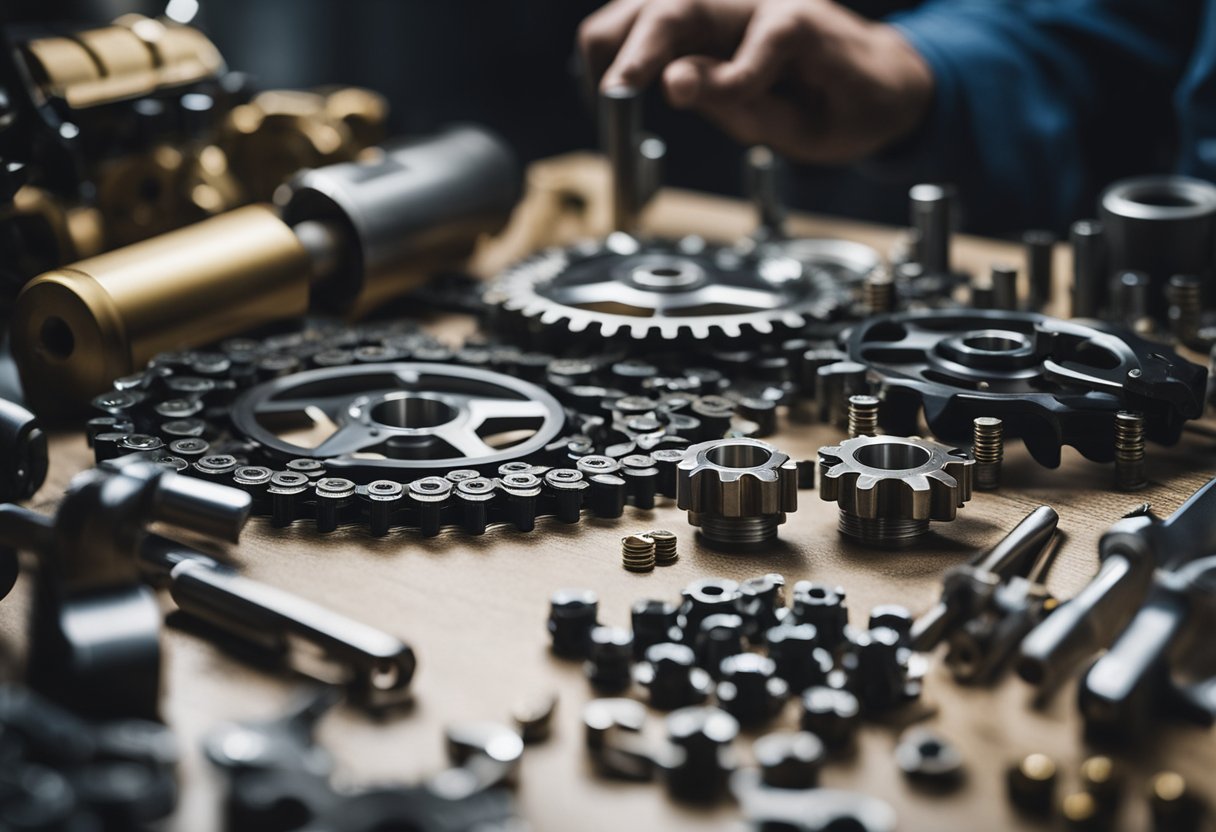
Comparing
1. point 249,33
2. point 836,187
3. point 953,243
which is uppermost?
point 249,33

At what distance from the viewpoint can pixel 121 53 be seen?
1.38 metres

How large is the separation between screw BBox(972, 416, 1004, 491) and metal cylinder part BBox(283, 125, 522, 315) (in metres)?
0.64

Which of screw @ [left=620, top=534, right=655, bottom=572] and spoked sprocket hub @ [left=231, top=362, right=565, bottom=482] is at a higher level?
spoked sprocket hub @ [left=231, top=362, right=565, bottom=482]

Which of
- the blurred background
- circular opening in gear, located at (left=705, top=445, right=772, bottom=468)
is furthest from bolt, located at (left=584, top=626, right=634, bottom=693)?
the blurred background

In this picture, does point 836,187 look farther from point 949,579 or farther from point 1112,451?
point 949,579

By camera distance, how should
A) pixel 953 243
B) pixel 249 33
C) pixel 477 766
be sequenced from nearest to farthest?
pixel 477 766, pixel 953 243, pixel 249 33

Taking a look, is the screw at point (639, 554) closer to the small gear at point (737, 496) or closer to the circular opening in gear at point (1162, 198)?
the small gear at point (737, 496)

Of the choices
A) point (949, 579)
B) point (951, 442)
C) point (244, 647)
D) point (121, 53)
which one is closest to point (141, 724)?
A: point (244, 647)

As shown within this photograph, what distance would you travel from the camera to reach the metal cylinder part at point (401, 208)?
1377mm

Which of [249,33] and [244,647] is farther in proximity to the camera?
[249,33]

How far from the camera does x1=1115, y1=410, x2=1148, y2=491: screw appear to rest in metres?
1.01

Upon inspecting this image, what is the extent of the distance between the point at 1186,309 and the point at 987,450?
1.32 feet

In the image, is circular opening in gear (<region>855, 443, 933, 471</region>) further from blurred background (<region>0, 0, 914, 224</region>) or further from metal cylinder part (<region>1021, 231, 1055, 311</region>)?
blurred background (<region>0, 0, 914, 224</region>)

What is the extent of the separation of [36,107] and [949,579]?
873 mm
